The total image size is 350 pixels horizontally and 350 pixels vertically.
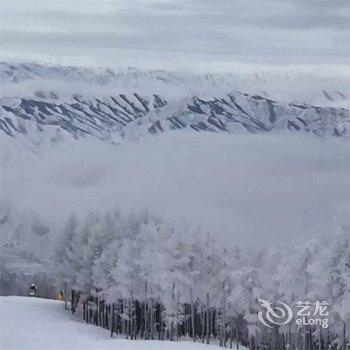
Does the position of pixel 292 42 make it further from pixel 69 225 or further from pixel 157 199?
pixel 69 225

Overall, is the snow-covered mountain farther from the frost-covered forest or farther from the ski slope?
the ski slope

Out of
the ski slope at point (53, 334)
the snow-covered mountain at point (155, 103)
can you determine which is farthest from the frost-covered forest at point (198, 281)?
the snow-covered mountain at point (155, 103)

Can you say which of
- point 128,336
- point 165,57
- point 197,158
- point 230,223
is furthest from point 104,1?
point 128,336

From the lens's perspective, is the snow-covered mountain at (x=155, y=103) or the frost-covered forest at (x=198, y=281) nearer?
the frost-covered forest at (x=198, y=281)

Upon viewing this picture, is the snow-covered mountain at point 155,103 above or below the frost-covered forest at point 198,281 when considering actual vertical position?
above

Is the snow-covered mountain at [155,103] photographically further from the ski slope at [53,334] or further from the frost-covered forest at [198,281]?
the ski slope at [53,334]

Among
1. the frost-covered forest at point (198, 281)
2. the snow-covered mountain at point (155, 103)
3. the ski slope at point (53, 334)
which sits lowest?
the ski slope at point (53, 334)

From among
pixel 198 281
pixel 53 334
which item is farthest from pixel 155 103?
pixel 53 334
